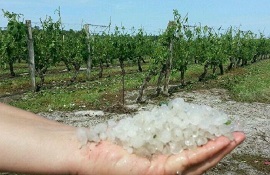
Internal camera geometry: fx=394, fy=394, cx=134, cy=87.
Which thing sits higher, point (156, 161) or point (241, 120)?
point (156, 161)

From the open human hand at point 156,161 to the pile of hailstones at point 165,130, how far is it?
0.07 ft

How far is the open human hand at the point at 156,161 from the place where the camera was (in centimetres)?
104

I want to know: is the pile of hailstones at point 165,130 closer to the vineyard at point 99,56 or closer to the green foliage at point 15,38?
the vineyard at point 99,56

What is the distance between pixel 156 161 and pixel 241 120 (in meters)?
2.65

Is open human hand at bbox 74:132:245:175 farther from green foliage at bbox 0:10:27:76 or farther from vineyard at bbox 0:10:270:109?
green foliage at bbox 0:10:27:76

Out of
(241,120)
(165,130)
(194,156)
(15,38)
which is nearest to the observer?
(194,156)

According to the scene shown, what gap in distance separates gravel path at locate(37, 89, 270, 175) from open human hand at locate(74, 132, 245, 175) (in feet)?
11.5

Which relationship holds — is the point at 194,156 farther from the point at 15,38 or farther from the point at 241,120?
the point at 15,38

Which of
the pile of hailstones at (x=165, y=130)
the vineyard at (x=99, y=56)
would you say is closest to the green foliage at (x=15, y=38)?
the vineyard at (x=99, y=56)

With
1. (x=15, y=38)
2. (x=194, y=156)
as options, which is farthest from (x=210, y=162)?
(x=15, y=38)

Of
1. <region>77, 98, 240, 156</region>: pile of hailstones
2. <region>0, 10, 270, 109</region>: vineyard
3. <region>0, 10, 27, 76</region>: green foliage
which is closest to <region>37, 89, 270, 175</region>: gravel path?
<region>0, 10, 270, 109</region>: vineyard

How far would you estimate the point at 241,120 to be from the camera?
3549mm

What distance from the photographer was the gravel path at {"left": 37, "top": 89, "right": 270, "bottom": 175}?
6121 mm

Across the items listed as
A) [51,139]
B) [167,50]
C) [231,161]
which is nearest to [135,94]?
[167,50]
